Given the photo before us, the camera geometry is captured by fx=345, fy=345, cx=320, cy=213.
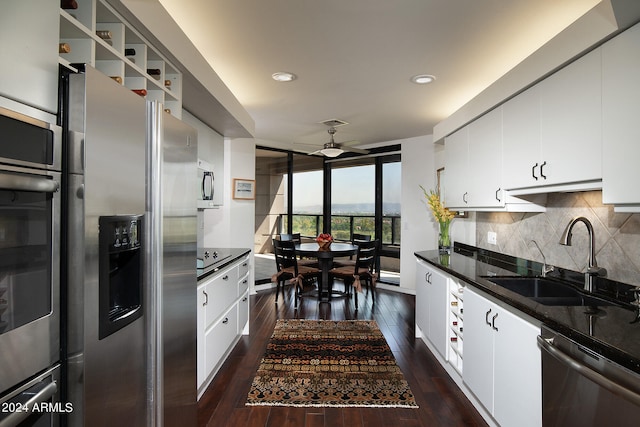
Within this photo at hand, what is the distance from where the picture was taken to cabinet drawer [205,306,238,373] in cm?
249

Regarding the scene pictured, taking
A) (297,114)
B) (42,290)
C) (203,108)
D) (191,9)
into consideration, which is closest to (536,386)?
(42,290)

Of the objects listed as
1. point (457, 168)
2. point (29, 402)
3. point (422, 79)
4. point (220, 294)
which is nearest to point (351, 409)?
point (220, 294)

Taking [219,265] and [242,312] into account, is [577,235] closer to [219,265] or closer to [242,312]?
[219,265]

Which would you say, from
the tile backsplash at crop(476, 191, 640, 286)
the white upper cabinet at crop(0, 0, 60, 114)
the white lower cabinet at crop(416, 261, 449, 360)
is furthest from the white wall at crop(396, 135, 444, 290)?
the white upper cabinet at crop(0, 0, 60, 114)

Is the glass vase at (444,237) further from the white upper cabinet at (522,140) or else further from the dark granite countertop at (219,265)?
the dark granite countertop at (219,265)

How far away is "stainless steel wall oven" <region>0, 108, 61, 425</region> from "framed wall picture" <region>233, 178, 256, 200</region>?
13.8 ft

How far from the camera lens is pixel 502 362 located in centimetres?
189

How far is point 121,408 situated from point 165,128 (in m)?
1.14

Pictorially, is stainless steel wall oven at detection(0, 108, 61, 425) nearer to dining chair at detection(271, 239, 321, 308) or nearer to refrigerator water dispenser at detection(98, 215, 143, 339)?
refrigerator water dispenser at detection(98, 215, 143, 339)

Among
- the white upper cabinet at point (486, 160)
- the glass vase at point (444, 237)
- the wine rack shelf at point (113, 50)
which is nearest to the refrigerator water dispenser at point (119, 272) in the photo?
the wine rack shelf at point (113, 50)

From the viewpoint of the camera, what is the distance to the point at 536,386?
160cm

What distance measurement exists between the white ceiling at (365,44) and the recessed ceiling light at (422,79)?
7 centimetres

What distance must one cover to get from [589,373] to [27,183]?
6.14ft

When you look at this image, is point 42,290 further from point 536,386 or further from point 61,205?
point 536,386
